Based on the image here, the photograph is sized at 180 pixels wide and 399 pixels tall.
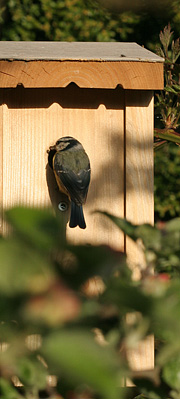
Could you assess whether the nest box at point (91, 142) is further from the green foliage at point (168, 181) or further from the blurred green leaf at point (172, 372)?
the green foliage at point (168, 181)

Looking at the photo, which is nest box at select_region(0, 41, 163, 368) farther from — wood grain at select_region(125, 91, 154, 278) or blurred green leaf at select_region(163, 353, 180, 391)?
blurred green leaf at select_region(163, 353, 180, 391)

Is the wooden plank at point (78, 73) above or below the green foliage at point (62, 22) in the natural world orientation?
below

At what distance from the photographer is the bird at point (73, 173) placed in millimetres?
2037

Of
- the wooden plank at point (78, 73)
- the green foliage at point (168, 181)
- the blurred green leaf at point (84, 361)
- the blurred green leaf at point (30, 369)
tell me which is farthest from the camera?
the green foliage at point (168, 181)

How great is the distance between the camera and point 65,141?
209 cm

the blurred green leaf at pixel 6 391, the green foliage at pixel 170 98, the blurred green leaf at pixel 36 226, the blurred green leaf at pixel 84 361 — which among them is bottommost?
the blurred green leaf at pixel 6 391

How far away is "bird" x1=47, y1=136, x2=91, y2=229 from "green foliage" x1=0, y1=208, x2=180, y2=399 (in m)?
1.59

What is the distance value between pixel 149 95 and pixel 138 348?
1784 mm

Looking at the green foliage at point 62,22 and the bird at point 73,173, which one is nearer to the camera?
the bird at point 73,173

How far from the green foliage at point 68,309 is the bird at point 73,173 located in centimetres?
159

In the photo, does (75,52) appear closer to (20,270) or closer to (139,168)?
(139,168)

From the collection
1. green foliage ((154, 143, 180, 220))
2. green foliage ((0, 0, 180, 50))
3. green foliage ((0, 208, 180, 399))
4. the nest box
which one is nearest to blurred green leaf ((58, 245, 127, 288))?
green foliage ((0, 208, 180, 399))

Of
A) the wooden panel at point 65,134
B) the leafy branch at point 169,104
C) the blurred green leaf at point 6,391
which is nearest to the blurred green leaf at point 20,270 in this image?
the blurred green leaf at point 6,391

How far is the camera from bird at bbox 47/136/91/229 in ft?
6.68
